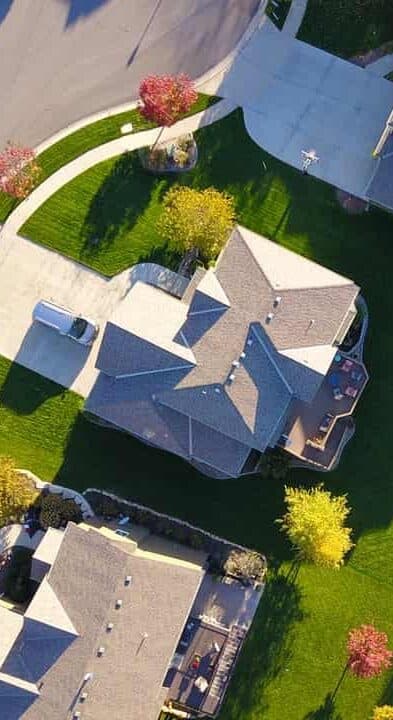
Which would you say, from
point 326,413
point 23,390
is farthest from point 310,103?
point 23,390

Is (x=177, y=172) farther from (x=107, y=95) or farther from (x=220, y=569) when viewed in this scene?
(x=220, y=569)

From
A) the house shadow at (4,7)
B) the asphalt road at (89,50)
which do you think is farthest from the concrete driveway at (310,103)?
the house shadow at (4,7)

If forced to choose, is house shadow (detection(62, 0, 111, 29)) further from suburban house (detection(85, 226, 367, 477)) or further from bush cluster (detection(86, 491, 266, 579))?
bush cluster (detection(86, 491, 266, 579))

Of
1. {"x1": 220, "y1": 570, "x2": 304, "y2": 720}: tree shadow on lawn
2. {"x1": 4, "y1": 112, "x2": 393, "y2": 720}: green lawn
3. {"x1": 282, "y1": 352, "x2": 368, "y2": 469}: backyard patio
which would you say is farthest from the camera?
{"x1": 220, "y1": 570, "x2": 304, "y2": 720}: tree shadow on lawn

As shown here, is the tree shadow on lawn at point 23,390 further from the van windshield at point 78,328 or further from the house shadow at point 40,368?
the van windshield at point 78,328

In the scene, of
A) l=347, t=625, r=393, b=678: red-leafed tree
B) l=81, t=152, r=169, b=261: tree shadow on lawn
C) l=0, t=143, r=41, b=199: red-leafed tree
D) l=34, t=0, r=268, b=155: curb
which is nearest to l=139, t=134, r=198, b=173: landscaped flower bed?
l=81, t=152, r=169, b=261: tree shadow on lawn

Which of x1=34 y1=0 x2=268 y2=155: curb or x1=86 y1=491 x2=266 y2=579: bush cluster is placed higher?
x1=34 y1=0 x2=268 y2=155: curb

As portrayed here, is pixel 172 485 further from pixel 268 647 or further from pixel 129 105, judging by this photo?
pixel 129 105

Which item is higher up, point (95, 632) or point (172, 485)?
point (172, 485)
